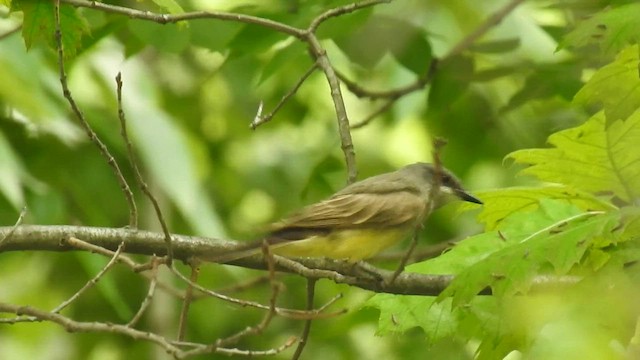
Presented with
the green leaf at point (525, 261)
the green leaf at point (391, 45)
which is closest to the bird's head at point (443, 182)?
the green leaf at point (391, 45)

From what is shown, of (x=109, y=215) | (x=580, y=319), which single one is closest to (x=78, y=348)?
(x=109, y=215)

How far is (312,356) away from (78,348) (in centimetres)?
139

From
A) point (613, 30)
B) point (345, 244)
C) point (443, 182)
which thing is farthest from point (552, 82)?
point (613, 30)

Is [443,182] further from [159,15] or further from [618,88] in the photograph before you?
[159,15]

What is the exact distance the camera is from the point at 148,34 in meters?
4.17

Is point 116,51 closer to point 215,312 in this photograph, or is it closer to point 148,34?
point 215,312

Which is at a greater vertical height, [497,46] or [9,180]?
[9,180]

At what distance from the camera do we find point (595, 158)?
3373 mm

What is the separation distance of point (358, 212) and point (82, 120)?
138 centimetres

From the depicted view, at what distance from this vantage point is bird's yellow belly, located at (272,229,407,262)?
153 inches

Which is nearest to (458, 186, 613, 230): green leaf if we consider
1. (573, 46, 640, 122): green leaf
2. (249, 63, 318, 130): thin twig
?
(573, 46, 640, 122): green leaf

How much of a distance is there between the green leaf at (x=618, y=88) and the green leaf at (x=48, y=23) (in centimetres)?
153

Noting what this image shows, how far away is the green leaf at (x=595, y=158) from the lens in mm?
3324

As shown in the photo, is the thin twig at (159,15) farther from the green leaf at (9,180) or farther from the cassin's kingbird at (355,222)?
the green leaf at (9,180)
